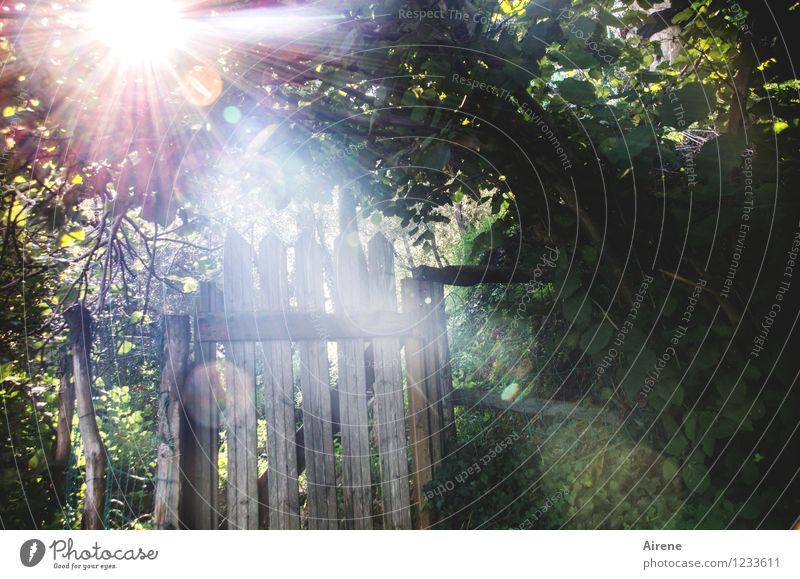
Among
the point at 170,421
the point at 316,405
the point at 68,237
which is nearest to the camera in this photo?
the point at 68,237

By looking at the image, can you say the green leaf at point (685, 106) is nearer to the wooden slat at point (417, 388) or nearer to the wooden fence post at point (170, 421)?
the wooden slat at point (417, 388)

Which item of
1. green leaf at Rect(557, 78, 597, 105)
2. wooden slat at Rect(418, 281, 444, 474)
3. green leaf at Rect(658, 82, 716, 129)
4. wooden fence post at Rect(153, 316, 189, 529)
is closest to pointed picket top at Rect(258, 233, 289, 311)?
wooden fence post at Rect(153, 316, 189, 529)

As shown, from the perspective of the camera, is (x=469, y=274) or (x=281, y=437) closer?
(x=281, y=437)

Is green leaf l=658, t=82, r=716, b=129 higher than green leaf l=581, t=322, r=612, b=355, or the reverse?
green leaf l=658, t=82, r=716, b=129

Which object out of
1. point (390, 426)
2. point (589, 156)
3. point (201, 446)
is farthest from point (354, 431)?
point (589, 156)

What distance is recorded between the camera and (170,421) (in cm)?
275

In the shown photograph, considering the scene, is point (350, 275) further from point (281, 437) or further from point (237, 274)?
point (281, 437)

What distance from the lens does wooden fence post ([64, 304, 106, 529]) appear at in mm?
2564

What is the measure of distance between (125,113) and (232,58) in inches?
19.8

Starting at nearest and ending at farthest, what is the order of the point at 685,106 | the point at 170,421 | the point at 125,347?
the point at 685,106, the point at 170,421, the point at 125,347

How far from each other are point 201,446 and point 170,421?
0.21m

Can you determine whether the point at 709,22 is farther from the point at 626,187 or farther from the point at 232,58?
the point at 232,58

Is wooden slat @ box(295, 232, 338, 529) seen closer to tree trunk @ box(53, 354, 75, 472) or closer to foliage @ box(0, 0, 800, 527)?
foliage @ box(0, 0, 800, 527)

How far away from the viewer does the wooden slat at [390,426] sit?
117 inches
